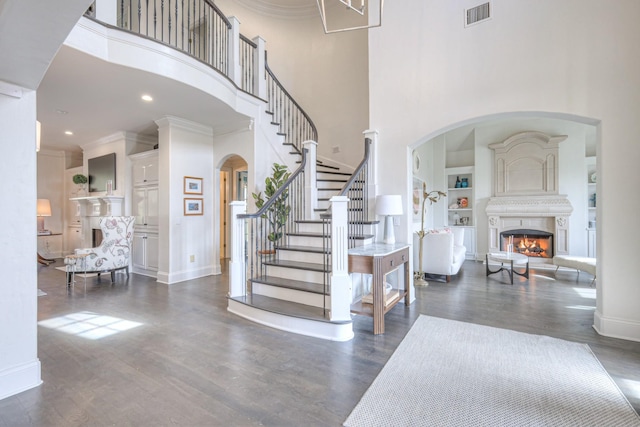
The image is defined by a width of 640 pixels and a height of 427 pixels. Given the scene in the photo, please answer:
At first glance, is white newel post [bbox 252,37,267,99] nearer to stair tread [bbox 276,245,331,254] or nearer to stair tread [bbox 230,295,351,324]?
stair tread [bbox 276,245,331,254]

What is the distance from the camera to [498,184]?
7.17 m

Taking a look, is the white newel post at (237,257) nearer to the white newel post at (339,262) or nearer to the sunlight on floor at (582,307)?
the white newel post at (339,262)

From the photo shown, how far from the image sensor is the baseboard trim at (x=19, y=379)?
78.5 inches

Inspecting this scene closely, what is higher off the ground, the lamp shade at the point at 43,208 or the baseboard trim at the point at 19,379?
the lamp shade at the point at 43,208

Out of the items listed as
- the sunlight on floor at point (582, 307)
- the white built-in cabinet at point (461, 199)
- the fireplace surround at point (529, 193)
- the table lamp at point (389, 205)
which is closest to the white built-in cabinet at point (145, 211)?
the table lamp at point (389, 205)

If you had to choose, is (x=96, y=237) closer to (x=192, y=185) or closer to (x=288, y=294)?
(x=192, y=185)

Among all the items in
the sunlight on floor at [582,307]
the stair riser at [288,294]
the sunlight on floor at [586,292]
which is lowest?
the sunlight on floor at [582,307]

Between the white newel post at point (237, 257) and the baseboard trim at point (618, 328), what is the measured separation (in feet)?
13.0

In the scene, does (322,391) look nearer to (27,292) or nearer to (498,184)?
(27,292)

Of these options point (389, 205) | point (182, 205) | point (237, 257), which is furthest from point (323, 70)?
point (237, 257)

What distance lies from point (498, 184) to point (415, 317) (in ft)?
17.4

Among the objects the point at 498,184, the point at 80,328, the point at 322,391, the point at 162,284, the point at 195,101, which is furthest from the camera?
the point at 498,184

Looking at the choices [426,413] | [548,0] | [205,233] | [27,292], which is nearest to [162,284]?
[205,233]

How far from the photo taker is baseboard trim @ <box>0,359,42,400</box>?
1993mm
